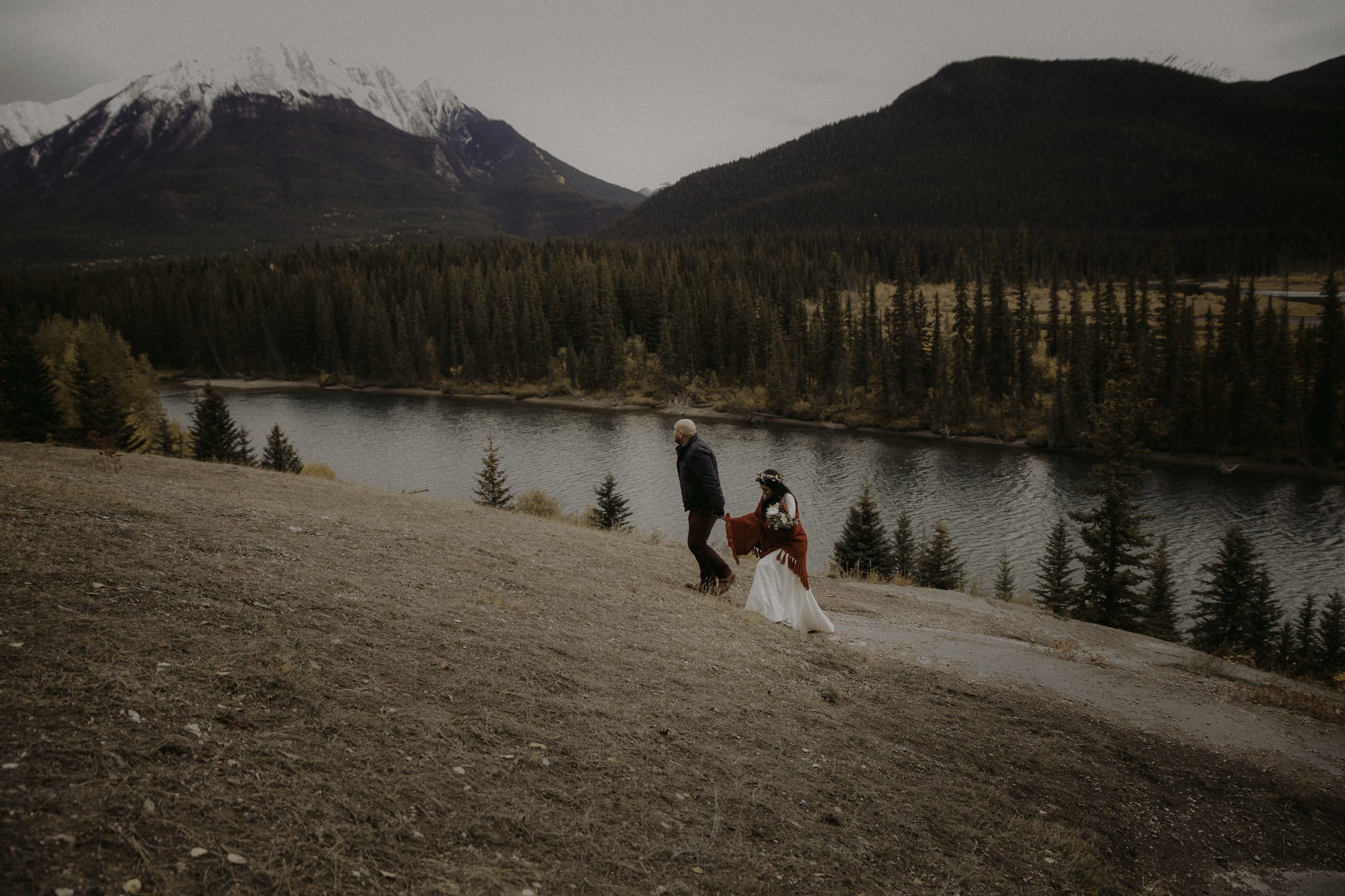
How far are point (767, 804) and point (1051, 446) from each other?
2727 inches

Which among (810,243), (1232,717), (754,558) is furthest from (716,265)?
(1232,717)

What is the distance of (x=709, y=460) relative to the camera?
1080 centimetres

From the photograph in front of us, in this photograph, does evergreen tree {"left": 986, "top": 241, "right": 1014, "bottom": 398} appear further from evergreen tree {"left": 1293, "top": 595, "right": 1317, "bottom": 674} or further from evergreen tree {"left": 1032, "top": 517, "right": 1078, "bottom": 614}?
evergreen tree {"left": 1293, "top": 595, "right": 1317, "bottom": 674}

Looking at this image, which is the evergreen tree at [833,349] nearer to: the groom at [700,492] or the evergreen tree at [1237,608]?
the evergreen tree at [1237,608]

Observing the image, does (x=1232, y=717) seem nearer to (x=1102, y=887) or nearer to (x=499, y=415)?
(x=1102, y=887)

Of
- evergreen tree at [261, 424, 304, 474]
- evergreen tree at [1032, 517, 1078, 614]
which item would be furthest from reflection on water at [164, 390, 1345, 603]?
evergreen tree at [261, 424, 304, 474]

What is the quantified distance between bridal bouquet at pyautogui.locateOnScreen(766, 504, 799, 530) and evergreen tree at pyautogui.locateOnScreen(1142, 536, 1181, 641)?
2319 centimetres

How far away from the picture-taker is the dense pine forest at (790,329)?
64500 mm

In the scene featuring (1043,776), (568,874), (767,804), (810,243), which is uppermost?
Answer: (810,243)

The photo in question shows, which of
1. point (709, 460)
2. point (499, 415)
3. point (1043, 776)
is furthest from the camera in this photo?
point (499, 415)

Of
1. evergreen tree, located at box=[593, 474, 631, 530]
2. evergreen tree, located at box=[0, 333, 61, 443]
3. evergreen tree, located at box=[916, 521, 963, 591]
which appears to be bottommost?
evergreen tree, located at box=[916, 521, 963, 591]

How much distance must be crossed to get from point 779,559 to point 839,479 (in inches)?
1752

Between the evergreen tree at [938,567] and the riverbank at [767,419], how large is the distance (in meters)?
40.7

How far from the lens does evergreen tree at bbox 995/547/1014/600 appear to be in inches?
1043
